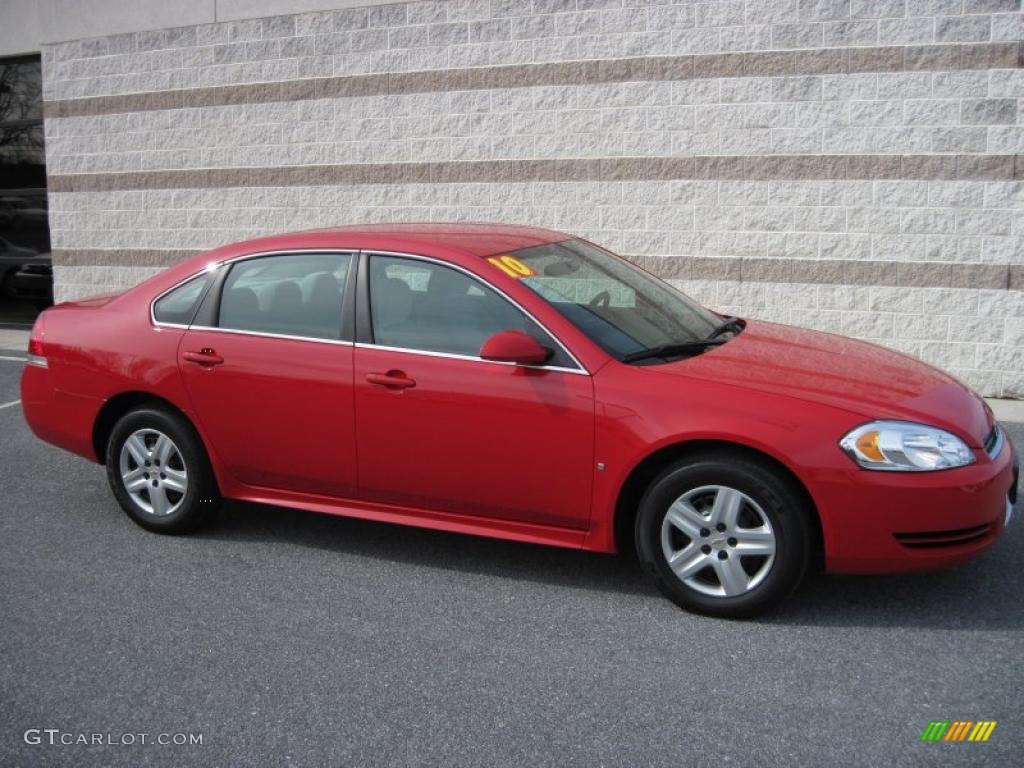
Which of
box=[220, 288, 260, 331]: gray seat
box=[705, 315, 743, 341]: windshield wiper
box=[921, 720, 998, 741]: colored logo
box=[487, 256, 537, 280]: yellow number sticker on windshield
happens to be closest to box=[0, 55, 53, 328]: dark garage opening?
box=[220, 288, 260, 331]: gray seat

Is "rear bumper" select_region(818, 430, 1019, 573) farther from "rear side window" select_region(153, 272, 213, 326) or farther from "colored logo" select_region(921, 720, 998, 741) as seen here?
"rear side window" select_region(153, 272, 213, 326)

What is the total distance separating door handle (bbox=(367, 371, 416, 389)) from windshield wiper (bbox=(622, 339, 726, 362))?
3.10 ft

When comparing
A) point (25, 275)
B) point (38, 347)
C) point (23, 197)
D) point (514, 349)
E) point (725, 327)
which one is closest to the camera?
point (514, 349)

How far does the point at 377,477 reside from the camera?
198 inches

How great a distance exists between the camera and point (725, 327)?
5531 millimetres

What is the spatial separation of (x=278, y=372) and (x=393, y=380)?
62 centimetres

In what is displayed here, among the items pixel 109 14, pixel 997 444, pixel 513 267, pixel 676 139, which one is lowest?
pixel 997 444

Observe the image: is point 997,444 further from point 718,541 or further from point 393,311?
point 393,311

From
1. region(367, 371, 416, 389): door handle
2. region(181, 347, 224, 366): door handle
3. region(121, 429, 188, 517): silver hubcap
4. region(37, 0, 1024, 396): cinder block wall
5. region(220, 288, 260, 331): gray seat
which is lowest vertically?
region(121, 429, 188, 517): silver hubcap

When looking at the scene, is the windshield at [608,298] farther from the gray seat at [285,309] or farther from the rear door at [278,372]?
the gray seat at [285,309]

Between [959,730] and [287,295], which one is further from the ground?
[287,295]

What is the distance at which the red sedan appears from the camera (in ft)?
14.1

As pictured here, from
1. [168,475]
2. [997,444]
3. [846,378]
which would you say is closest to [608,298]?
[846,378]

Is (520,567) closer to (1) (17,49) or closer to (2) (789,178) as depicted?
(2) (789,178)
